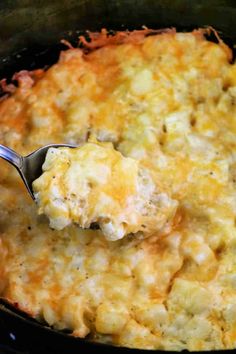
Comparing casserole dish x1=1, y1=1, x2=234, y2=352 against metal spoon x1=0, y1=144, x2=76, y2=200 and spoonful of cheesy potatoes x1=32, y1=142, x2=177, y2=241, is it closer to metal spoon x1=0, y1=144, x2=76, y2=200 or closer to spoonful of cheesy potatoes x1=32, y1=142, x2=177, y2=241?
metal spoon x1=0, y1=144, x2=76, y2=200

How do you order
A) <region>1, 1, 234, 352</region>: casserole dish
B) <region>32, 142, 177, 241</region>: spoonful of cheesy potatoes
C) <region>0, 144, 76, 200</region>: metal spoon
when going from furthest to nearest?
<region>1, 1, 234, 352</region>: casserole dish, <region>0, 144, 76, 200</region>: metal spoon, <region>32, 142, 177, 241</region>: spoonful of cheesy potatoes

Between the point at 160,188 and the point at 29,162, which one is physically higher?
the point at 29,162

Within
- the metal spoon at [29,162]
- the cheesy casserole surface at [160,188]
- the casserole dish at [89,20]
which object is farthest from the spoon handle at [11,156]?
the casserole dish at [89,20]

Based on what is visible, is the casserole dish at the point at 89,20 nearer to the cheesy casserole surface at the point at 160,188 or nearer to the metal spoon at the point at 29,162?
the cheesy casserole surface at the point at 160,188

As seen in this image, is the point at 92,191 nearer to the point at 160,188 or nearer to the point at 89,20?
the point at 160,188

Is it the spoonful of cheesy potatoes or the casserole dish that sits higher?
the casserole dish

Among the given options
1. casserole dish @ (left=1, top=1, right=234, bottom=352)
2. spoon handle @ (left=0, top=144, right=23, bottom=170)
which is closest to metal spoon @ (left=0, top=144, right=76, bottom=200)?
spoon handle @ (left=0, top=144, right=23, bottom=170)

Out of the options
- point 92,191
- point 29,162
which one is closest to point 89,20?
point 29,162

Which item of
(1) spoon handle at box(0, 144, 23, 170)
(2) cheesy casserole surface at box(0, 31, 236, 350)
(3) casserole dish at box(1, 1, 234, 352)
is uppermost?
(3) casserole dish at box(1, 1, 234, 352)
